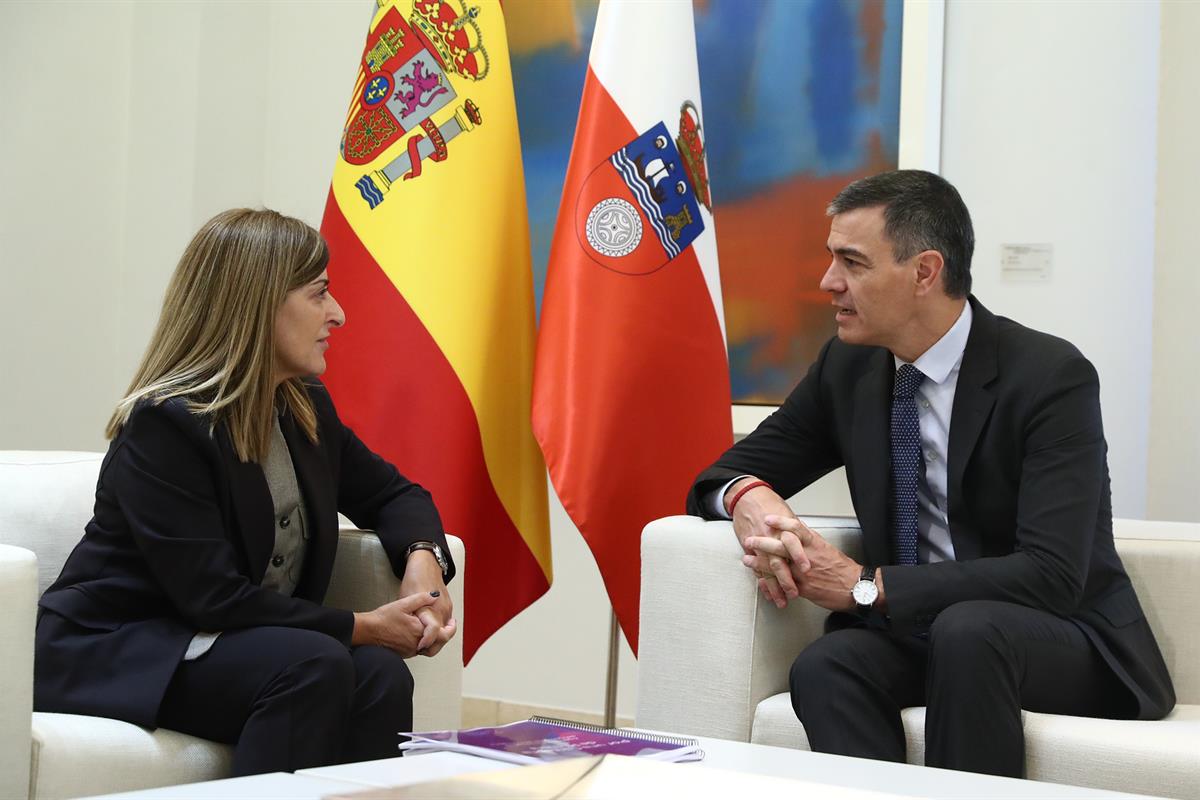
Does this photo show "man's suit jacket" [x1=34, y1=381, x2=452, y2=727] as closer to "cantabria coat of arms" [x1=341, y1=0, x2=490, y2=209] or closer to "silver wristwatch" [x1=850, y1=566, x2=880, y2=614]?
"silver wristwatch" [x1=850, y1=566, x2=880, y2=614]

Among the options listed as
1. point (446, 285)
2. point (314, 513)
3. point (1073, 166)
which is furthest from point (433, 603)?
point (1073, 166)

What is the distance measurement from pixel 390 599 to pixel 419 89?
1265mm

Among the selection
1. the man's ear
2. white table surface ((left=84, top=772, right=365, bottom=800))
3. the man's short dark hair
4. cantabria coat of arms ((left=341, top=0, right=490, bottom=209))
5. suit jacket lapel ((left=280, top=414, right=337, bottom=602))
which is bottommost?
white table surface ((left=84, top=772, right=365, bottom=800))

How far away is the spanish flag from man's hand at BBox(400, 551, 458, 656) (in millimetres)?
613

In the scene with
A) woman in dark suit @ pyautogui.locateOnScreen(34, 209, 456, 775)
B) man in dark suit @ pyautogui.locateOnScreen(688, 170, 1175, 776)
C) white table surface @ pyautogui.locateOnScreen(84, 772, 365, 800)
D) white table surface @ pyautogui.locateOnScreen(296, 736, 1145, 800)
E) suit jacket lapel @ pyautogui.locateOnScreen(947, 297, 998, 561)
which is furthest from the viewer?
suit jacket lapel @ pyautogui.locateOnScreen(947, 297, 998, 561)

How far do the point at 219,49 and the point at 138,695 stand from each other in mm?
2952

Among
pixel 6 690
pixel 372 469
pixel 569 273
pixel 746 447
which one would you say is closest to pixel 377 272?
pixel 569 273

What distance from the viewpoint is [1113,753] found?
1.88 m

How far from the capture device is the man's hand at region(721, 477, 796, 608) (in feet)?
7.20

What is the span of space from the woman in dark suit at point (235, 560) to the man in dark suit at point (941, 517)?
2.23ft

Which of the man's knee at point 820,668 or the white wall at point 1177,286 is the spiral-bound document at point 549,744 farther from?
the white wall at point 1177,286

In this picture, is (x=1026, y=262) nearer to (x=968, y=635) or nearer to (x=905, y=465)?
(x=905, y=465)

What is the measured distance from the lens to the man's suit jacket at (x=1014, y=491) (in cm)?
215

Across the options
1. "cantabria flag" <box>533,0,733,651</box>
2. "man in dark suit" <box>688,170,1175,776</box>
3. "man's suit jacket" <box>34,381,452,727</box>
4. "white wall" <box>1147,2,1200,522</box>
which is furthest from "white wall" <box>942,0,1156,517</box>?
"man's suit jacket" <box>34,381,452,727</box>
